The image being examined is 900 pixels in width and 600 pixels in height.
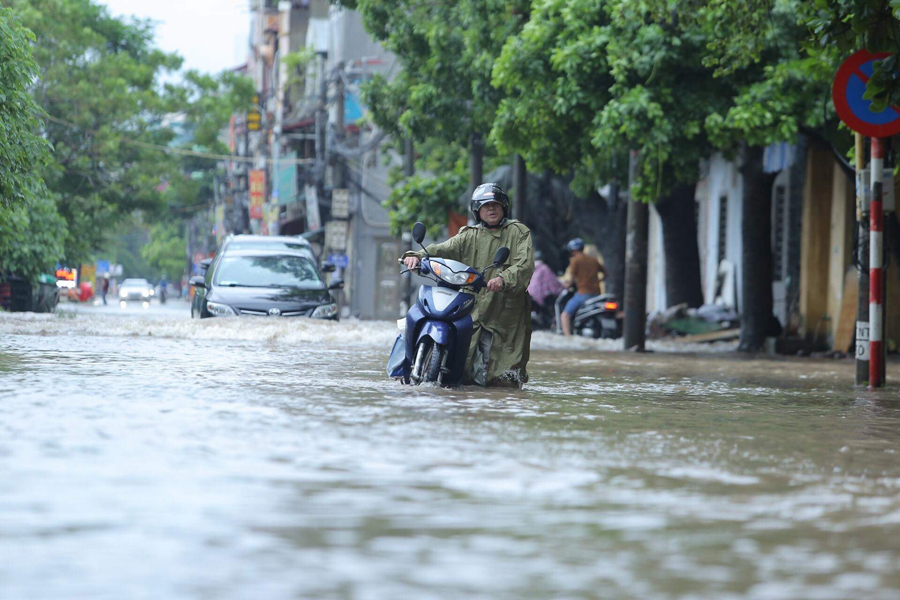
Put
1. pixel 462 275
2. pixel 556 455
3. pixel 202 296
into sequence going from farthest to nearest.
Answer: pixel 202 296, pixel 462 275, pixel 556 455

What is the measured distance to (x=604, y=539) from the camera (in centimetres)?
473

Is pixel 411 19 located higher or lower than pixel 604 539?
higher

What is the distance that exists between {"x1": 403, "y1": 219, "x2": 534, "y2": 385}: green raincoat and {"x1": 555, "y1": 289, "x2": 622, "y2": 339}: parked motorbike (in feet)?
45.5

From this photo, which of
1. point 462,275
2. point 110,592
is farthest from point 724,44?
point 110,592

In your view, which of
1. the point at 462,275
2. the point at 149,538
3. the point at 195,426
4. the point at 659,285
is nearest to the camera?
the point at 149,538

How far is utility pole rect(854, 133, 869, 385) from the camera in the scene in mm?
12734

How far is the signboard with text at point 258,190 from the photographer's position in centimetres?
7000

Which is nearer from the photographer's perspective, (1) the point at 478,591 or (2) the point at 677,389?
(1) the point at 478,591

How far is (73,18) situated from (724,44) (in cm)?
3184

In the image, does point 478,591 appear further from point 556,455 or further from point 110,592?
point 556,455

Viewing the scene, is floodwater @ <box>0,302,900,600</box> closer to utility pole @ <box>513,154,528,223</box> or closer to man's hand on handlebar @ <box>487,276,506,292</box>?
man's hand on handlebar @ <box>487,276,506,292</box>

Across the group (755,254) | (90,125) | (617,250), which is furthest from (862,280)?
(90,125)

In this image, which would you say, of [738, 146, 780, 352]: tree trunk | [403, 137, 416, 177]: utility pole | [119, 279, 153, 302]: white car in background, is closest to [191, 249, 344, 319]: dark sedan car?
[738, 146, 780, 352]: tree trunk

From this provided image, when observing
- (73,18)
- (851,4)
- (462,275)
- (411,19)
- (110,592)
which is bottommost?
(110,592)
